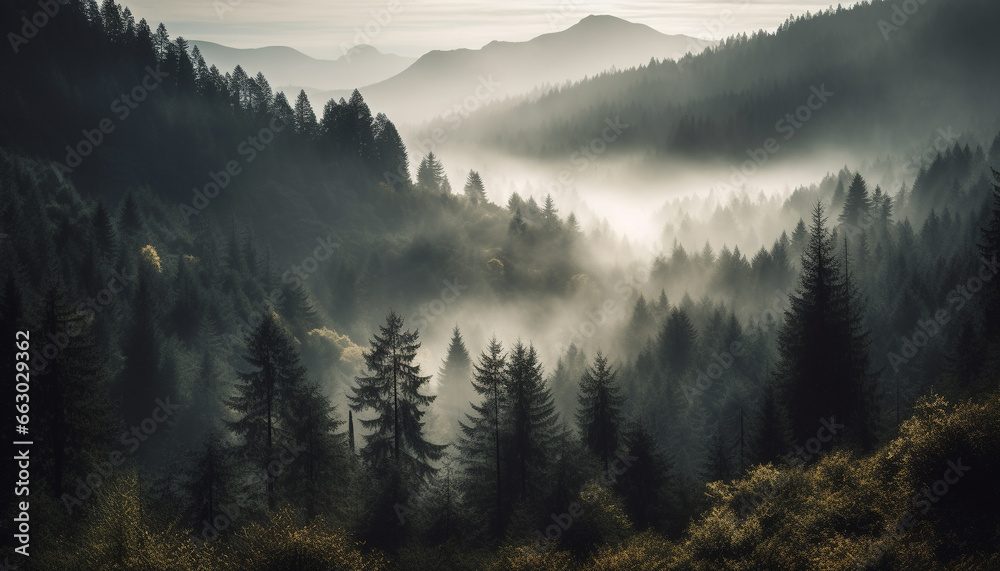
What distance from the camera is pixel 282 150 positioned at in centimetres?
13125

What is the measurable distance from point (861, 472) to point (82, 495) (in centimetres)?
3982

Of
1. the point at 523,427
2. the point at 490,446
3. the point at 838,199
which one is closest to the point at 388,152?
the point at 490,446

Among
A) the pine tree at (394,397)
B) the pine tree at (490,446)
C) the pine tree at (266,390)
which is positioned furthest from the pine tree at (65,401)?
the pine tree at (490,446)

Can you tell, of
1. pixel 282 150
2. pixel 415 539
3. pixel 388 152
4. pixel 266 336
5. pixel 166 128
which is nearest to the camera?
pixel 415 539

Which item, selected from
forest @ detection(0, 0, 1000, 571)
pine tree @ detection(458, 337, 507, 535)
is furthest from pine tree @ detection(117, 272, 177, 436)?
pine tree @ detection(458, 337, 507, 535)

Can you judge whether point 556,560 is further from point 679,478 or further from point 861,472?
point 679,478

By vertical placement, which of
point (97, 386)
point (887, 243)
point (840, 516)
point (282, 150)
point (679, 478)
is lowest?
point (679, 478)

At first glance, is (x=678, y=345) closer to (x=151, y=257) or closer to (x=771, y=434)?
(x=771, y=434)

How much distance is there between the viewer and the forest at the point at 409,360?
3027cm

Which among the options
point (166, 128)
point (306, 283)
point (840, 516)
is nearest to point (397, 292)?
point (306, 283)

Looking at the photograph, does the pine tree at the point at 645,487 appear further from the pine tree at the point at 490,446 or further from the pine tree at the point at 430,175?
the pine tree at the point at 430,175

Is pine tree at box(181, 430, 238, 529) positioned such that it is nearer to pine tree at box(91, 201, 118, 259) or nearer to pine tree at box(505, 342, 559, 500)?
pine tree at box(505, 342, 559, 500)

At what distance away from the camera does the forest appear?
30.3m

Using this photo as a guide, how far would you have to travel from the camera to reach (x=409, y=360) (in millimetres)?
42219
